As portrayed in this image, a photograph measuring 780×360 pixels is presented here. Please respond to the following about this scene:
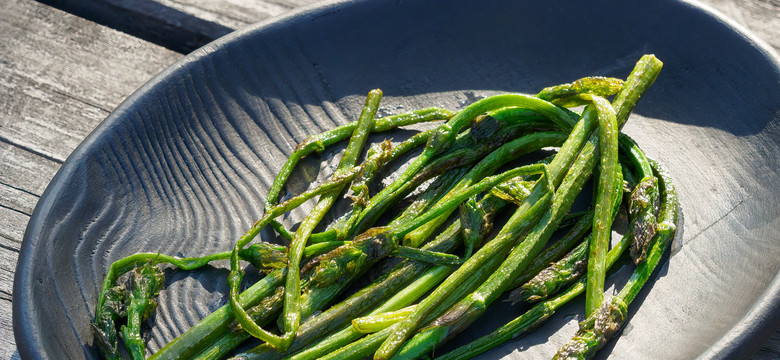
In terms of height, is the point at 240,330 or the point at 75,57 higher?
the point at 75,57

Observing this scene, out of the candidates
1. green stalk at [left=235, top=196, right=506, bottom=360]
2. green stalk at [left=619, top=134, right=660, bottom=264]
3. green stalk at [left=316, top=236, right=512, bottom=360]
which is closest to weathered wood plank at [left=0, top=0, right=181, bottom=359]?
green stalk at [left=235, top=196, right=506, bottom=360]

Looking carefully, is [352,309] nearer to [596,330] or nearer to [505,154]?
[596,330]

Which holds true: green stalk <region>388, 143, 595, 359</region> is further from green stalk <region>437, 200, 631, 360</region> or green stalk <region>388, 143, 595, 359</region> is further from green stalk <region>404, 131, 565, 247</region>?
green stalk <region>404, 131, 565, 247</region>

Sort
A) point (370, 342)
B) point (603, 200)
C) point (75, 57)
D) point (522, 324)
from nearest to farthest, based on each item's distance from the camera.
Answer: point (370, 342) → point (522, 324) → point (603, 200) → point (75, 57)

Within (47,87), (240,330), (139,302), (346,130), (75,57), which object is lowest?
(240,330)

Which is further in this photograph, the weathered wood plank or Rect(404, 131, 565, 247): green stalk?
the weathered wood plank

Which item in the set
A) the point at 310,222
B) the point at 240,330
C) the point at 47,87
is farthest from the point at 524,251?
the point at 47,87
